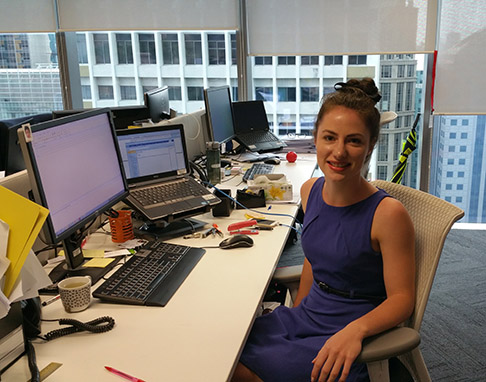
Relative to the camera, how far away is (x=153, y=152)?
2.14 meters

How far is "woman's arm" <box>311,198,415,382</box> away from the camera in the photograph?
122cm

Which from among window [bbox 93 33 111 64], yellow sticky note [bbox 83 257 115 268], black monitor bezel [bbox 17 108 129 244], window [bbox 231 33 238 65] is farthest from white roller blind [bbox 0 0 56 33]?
yellow sticky note [bbox 83 257 115 268]

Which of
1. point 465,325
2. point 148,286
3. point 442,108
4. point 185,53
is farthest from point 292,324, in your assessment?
point 185,53

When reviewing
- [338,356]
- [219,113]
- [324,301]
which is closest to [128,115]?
[219,113]

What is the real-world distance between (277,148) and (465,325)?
1.70 meters

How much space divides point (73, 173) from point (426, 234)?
Result: 1.09m

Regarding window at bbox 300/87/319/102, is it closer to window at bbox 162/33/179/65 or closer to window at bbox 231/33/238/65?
window at bbox 231/33/238/65

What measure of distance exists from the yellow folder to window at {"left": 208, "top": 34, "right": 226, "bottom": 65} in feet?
10.8

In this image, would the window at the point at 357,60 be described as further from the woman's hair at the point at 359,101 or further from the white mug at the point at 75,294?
the white mug at the point at 75,294

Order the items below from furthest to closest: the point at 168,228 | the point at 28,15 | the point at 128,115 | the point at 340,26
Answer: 1. the point at 28,15
2. the point at 340,26
3. the point at 128,115
4. the point at 168,228

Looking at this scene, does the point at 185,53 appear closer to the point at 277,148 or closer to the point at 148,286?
the point at 277,148

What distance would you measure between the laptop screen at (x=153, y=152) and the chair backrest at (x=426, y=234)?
3.64 ft

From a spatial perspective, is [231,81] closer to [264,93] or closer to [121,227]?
[264,93]

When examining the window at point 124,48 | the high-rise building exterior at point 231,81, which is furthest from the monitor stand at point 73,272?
the window at point 124,48
